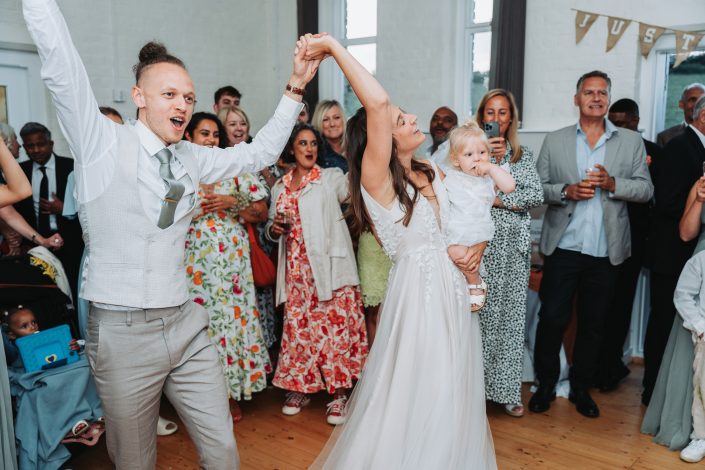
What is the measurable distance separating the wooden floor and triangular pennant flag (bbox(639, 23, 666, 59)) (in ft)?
9.25

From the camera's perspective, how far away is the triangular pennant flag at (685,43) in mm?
4785

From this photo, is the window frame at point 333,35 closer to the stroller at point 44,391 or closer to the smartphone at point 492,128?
the smartphone at point 492,128

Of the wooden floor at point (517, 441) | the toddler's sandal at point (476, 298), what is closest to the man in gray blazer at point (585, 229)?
the wooden floor at point (517, 441)

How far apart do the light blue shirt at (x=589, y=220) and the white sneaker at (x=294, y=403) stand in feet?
5.99

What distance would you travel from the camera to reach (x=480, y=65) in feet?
21.6

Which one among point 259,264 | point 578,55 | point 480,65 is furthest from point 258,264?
point 480,65

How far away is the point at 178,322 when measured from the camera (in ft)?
6.83

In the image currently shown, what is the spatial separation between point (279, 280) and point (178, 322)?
181cm

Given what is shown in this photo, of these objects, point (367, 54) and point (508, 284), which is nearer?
point (508, 284)

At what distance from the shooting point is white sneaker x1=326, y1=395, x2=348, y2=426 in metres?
3.66

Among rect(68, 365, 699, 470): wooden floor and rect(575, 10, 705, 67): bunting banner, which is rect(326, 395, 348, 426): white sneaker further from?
rect(575, 10, 705, 67): bunting banner

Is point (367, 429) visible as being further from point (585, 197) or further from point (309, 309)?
point (585, 197)

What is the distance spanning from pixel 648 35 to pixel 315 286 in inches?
136

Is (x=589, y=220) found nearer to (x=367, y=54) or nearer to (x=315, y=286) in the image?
(x=315, y=286)
